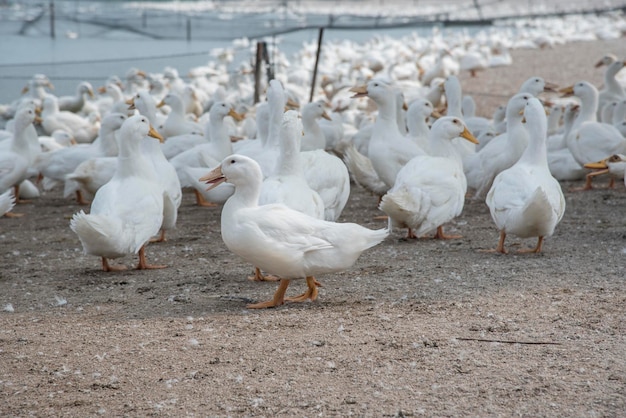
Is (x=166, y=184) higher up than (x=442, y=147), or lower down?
lower down

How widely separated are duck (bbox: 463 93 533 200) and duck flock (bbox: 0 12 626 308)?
1 centimetres

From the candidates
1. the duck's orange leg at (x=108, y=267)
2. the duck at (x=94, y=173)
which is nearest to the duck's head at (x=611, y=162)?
the duck's orange leg at (x=108, y=267)

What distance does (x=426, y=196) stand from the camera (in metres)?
6.38

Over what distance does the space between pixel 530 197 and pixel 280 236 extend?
6.29 feet

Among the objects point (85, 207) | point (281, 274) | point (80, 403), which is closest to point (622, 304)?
point (281, 274)

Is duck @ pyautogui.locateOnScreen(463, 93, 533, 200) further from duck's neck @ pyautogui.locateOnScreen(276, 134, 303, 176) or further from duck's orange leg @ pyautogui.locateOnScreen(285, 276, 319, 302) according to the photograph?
duck's orange leg @ pyautogui.locateOnScreen(285, 276, 319, 302)

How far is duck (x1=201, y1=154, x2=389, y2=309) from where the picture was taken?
186 inches

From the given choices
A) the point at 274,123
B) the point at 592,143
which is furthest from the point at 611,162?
the point at 274,123

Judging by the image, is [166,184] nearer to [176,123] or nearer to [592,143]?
[176,123]

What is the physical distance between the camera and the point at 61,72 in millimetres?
16016

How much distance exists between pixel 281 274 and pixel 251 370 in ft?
3.23

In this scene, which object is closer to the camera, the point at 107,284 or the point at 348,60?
the point at 107,284

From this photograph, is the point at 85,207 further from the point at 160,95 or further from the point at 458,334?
the point at 160,95

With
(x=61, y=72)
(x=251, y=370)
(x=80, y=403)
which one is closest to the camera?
(x=80, y=403)
